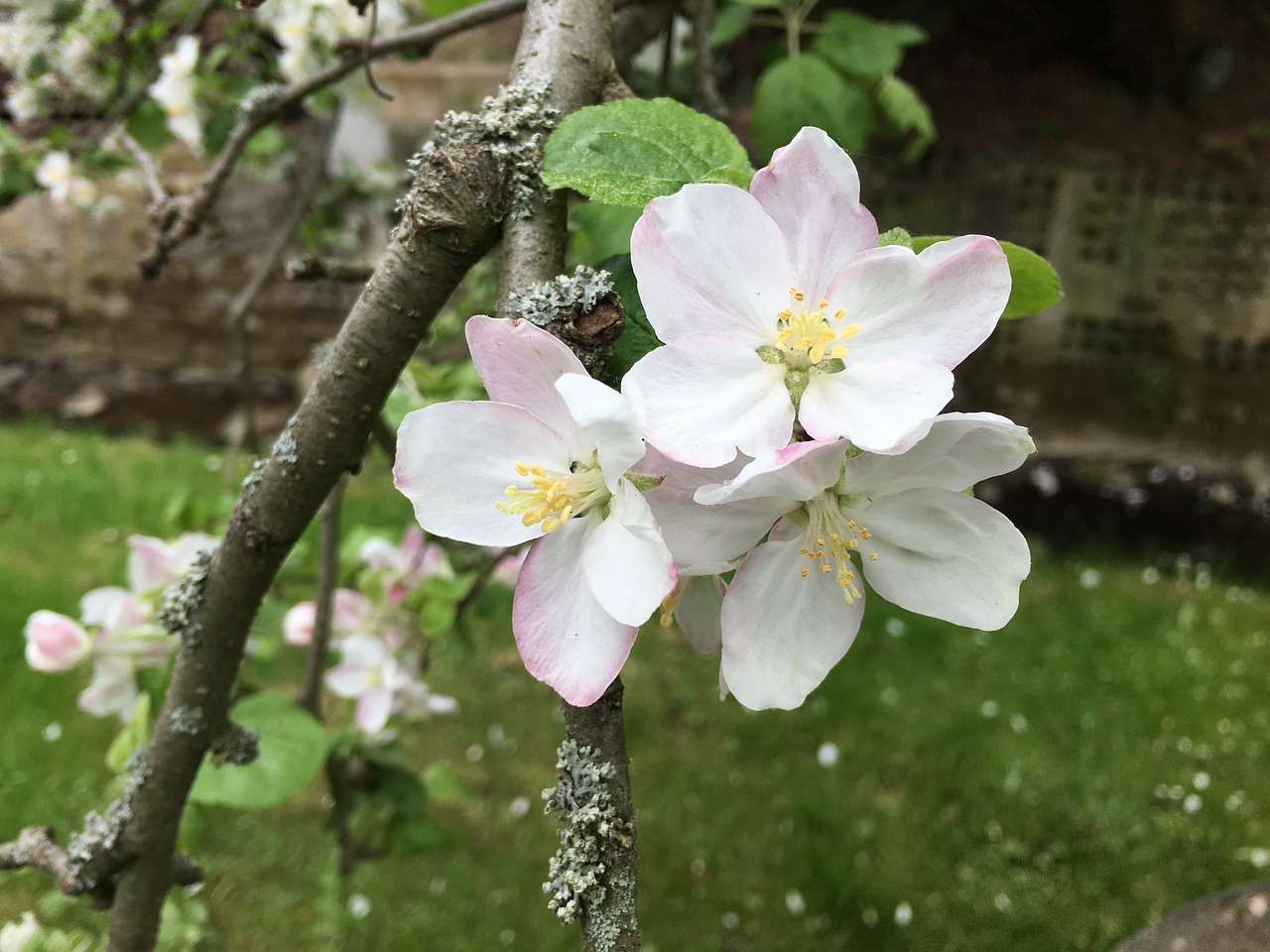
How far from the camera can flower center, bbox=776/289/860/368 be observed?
0.35 meters

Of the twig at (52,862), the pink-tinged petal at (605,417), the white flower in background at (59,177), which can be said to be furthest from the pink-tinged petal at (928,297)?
the white flower in background at (59,177)

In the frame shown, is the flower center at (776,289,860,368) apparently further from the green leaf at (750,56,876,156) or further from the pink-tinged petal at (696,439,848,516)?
the green leaf at (750,56,876,156)

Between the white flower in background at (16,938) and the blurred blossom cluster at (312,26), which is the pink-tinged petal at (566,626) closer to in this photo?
the white flower in background at (16,938)

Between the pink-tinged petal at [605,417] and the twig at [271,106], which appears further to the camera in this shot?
the twig at [271,106]

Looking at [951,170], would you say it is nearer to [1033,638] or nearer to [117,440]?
[1033,638]

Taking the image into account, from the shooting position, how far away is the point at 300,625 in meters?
0.96

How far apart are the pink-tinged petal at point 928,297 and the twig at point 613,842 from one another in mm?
170

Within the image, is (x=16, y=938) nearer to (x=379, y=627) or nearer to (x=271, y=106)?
(x=379, y=627)

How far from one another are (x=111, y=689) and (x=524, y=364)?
2.44 feet

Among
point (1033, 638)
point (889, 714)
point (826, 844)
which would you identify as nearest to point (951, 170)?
point (1033, 638)

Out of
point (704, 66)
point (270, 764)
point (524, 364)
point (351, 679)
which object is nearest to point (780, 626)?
point (524, 364)

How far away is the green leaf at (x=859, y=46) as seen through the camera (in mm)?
1011

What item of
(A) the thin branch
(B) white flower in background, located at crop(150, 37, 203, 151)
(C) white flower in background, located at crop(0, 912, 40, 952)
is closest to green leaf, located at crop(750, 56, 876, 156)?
(A) the thin branch

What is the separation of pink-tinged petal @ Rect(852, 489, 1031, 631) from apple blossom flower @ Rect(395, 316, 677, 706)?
11 cm
